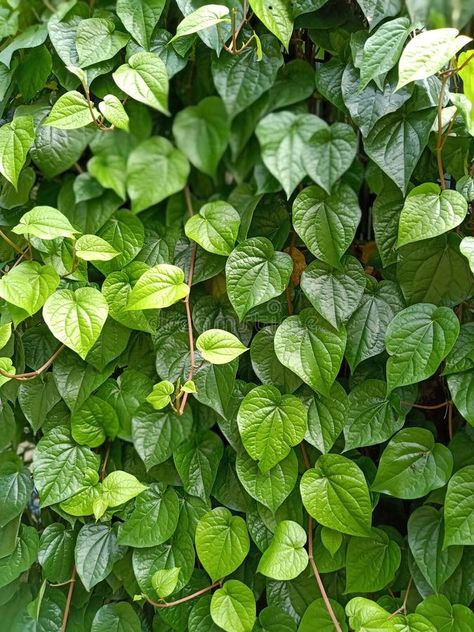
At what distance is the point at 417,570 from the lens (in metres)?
0.76

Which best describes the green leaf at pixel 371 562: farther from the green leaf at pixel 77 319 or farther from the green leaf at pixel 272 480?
the green leaf at pixel 77 319

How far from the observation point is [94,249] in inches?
25.5

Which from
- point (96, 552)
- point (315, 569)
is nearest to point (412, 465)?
point (315, 569)

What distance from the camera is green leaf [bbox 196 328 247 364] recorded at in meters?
0.67

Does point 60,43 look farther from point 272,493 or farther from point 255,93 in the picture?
point 272,493

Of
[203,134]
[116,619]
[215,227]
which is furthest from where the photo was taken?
[116,619]

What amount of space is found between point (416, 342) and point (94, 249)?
0.35 m

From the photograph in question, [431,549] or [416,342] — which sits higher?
[416,342]

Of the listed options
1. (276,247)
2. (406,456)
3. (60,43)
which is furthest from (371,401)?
(60,43)

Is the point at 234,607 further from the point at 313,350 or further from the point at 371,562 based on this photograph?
the point at 313,350

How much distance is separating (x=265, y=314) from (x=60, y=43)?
34 centimetres

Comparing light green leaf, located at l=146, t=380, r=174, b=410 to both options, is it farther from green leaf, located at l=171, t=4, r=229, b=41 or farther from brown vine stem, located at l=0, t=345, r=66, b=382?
green leaf, located at l=171, t=4, r=229, b=41

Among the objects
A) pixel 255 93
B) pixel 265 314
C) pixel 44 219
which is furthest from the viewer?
pixel 265 314

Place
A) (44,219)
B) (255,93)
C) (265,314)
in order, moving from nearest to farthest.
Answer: (255,93) < (44,219) < (265,314)
